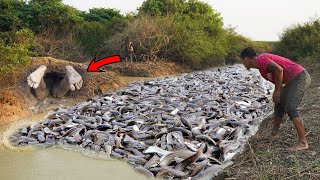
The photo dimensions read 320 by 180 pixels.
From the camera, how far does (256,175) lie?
15.8 ft

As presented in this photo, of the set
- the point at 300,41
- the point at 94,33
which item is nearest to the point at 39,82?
the point at 94,33

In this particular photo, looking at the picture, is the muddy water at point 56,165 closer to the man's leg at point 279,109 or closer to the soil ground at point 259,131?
the soil ground at point 259,131

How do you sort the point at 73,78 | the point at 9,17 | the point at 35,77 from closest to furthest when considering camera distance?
the point at 35,77 → the point at 73,78 → the point at 9,17

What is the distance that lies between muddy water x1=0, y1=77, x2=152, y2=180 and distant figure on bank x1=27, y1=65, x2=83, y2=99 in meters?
4.45

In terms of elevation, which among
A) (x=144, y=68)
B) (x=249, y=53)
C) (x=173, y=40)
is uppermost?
(x=173, y=40)

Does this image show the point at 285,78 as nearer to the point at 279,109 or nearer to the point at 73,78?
the point at 279,109

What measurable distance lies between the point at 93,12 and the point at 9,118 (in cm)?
2710

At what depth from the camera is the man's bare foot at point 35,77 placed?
12.5m

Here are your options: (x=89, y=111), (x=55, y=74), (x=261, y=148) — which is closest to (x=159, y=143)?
(x=261, y=148)

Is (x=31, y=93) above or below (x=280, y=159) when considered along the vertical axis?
above

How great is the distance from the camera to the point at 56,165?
287 inches

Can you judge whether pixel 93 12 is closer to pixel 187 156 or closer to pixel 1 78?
pixel 1 78

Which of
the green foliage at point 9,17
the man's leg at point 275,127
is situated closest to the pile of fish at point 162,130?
the man's leg at point 275,127

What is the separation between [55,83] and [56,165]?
7.23 metres
